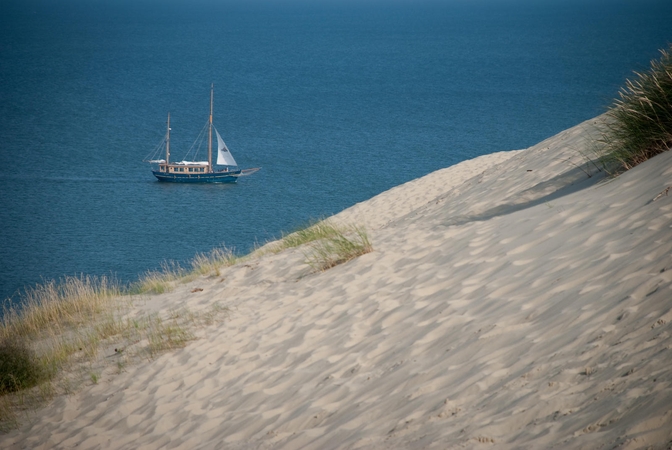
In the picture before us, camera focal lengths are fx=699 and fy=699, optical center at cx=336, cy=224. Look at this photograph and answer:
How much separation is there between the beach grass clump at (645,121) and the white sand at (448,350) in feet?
1.61

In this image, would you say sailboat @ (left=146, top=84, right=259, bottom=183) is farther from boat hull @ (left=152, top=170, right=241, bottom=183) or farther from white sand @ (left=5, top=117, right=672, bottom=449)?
white sand @ (left=5, top=117, right=672, bottom=449)

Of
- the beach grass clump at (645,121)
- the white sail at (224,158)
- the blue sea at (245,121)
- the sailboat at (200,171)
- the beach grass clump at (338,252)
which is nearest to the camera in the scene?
the beach grass clump at (645,121)

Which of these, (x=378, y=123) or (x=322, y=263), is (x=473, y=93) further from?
(x=322, y=263)

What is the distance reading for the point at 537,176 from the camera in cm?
1048

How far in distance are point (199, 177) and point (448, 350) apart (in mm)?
47978

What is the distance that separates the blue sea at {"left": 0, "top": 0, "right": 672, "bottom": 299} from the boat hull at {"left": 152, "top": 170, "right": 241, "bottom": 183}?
712 millimetres

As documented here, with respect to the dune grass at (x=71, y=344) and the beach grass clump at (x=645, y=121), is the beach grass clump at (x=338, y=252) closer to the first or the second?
the dune grass at (x=71, y=344)

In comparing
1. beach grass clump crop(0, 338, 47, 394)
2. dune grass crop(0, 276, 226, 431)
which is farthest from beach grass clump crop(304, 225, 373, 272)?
beach grass clump crop(0, 338, 47, 394)

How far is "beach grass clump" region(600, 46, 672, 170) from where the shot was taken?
26.1 feet

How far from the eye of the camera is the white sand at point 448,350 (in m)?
4.06

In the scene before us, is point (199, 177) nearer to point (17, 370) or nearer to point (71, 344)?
point (71, 344)

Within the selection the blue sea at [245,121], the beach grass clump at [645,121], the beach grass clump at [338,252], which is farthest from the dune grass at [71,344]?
the blue sea at [245,121]

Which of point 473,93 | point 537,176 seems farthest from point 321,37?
point 537,176

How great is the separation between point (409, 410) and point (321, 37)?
162 meters
